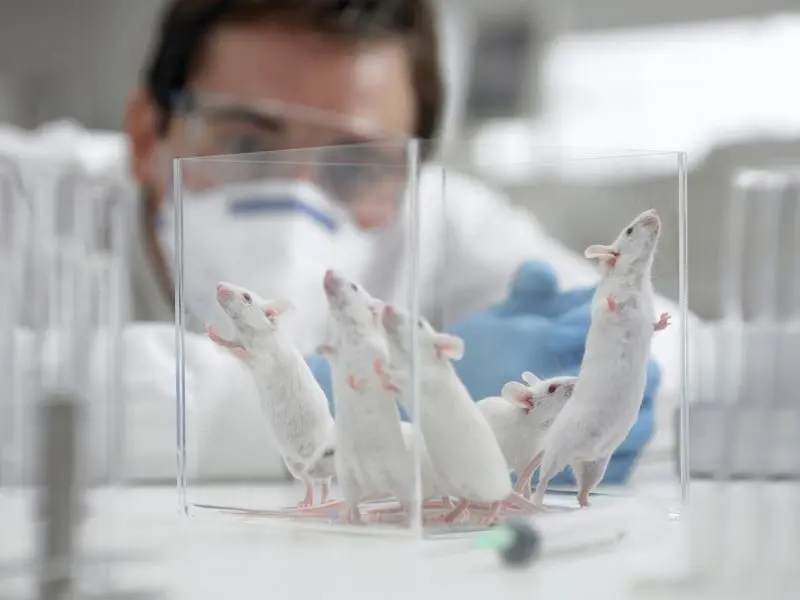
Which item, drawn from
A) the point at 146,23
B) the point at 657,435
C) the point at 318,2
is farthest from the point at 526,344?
the point at 146,23

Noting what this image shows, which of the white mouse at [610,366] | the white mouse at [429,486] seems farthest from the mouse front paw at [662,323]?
the white mouse at [429,486]

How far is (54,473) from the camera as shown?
0.36 meters

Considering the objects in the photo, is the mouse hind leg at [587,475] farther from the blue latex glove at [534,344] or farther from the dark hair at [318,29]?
the dark hair at [318,29]

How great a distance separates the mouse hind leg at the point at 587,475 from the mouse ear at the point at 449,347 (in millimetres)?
64

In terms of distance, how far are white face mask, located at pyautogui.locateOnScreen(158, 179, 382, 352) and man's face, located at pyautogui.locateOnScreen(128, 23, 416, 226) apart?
462mm

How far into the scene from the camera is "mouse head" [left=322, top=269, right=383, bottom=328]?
388 millimetres

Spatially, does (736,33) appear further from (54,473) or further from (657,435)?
(54,473)

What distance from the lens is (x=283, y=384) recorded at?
0.40m

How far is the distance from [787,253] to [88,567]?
1.84 ft

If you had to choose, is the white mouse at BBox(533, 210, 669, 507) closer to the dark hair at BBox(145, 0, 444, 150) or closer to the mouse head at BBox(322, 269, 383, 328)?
the mouse head at BBox(322, 269, 383, 328)

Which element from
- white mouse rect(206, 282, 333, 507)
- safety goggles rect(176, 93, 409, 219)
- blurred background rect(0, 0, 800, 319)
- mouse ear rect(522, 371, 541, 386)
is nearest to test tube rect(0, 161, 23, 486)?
safety goggles rect(176, 93, 409, 219)

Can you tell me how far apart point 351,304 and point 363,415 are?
0.04 meters

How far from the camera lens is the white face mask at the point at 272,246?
0.41 meters

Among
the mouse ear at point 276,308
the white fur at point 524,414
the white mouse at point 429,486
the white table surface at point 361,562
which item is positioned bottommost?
the white table surface at point 361,562
